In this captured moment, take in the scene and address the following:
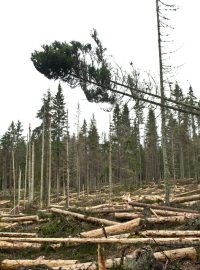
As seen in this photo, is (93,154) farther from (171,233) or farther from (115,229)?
(171,233)

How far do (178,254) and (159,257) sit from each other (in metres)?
0.47

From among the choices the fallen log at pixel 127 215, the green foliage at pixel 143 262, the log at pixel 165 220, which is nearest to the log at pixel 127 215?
the fallen log at pixel 127 215

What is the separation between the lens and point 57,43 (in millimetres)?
12297

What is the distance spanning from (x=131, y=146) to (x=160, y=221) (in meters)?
41.4

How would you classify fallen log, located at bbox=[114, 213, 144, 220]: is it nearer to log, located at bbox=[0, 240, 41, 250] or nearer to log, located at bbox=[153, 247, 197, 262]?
log, located at bbox=[0, 240, 41, 250]

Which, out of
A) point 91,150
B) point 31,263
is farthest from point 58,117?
point 31,263

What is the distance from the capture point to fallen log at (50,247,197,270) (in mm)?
8055

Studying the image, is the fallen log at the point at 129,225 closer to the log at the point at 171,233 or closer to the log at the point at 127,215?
the log at the point at 127,215

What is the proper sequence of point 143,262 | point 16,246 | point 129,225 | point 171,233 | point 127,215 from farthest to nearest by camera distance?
point 127,215, point 129,225, point 16,246, point 171,233, point 143,262

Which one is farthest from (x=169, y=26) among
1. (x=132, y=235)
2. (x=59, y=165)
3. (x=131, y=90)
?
(x=59, y=165)

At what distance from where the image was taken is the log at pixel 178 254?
8227 millimetres

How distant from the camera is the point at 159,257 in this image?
26.9 feet

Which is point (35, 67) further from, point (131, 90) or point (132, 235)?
point (132, 235)

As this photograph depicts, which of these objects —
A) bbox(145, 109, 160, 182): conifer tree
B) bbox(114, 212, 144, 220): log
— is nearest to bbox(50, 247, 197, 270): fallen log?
bbox(114, 212, 144, 220): log
